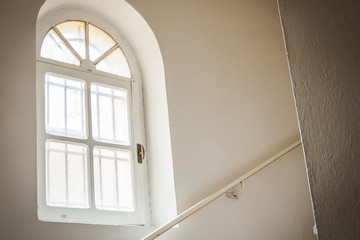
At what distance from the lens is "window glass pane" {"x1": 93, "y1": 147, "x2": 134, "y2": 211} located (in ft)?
10.2

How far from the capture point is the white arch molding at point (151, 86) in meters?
3.22

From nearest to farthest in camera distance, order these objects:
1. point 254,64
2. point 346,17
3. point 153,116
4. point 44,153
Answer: point 346,17
point 44,153
point 153,116
point 254,64

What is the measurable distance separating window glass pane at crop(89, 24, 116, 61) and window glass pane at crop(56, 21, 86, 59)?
0.06 m

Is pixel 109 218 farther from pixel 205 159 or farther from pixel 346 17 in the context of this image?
pixel 346 17

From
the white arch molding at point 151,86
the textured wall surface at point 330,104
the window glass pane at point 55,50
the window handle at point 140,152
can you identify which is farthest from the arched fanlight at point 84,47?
the textured wall surface at point 330,104

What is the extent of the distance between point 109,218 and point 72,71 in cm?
92

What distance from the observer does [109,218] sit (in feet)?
10.00

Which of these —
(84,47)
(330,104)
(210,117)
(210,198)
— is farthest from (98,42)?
(330,104)

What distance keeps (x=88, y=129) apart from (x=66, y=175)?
32cm

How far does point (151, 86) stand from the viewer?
3502 mm

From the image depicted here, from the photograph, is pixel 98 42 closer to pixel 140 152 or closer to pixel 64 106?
pixel 64 106

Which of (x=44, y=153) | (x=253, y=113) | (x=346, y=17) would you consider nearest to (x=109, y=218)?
(x=44, y=153)

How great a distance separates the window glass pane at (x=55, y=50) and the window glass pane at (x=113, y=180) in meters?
0.59

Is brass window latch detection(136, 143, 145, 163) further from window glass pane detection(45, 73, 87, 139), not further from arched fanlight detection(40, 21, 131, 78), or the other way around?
arched fanlight detection(40, 21, 131, 78)
